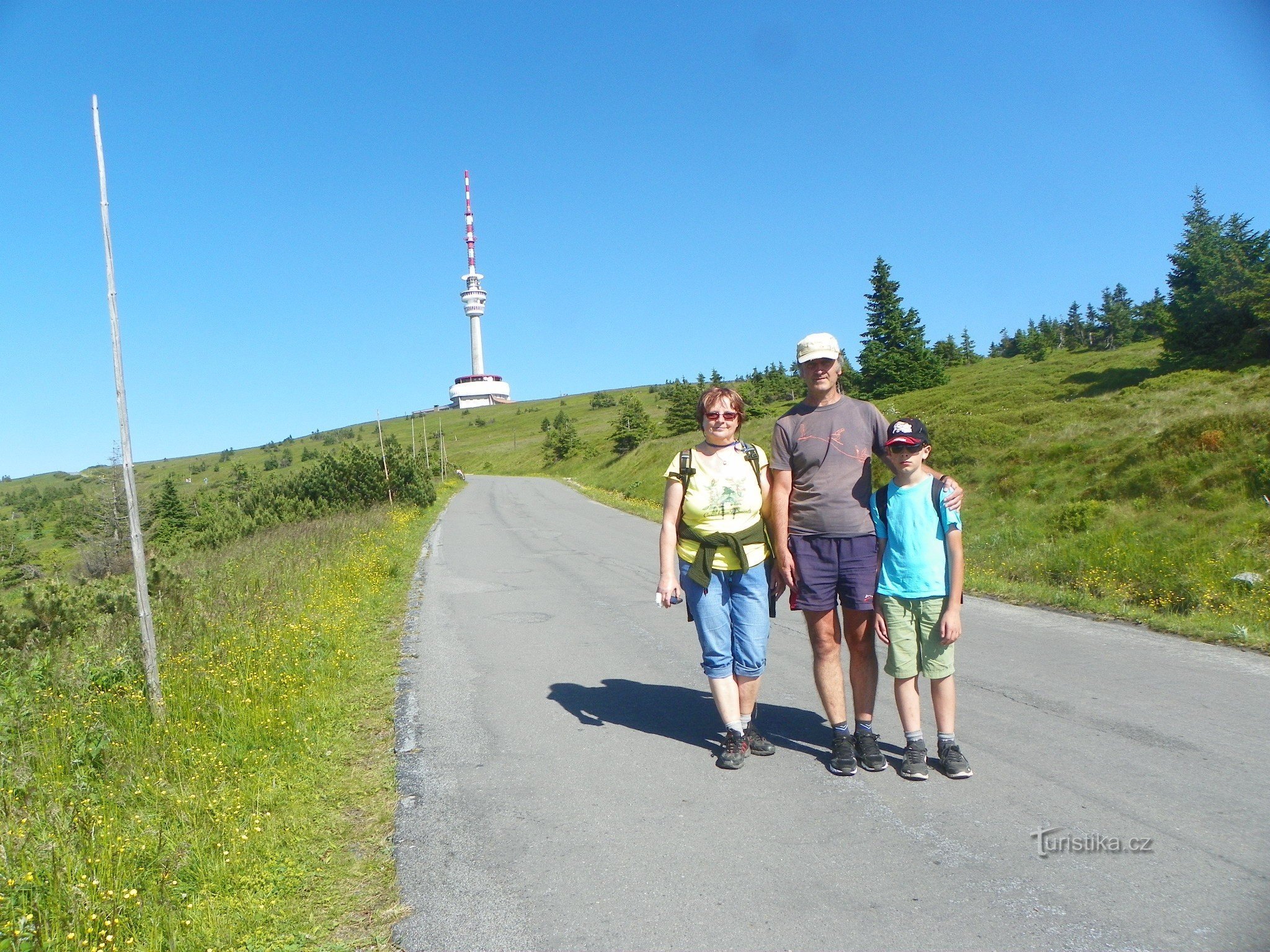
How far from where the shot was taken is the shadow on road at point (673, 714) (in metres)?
5.06

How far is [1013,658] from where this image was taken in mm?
6766

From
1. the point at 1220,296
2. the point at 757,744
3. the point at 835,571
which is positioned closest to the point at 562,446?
the point at 1220,296

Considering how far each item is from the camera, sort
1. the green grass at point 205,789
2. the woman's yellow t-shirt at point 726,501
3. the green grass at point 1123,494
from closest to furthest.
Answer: the green grass at point 205,789, the woman's yellow t-shirt at point 726,501, the green grass at point 1123,494

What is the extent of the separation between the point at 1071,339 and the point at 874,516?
110254 mm

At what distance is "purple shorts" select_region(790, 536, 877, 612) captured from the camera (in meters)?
4.34

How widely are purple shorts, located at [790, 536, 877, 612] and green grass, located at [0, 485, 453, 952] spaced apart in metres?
2.33

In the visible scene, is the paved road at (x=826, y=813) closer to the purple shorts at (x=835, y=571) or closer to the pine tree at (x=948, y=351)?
the purple shorts at (x=835, y=571)

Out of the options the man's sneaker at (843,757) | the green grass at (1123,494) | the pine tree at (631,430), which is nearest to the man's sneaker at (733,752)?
the man's sneaker at (843,757)

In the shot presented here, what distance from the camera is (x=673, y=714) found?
5656 millimetres

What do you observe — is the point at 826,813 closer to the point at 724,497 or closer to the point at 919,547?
the point at 919,547

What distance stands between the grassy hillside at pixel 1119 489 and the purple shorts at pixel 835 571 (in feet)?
14.5

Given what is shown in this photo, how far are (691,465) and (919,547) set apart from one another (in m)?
1.21

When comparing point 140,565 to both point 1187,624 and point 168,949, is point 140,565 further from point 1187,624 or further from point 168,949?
point 1187,624

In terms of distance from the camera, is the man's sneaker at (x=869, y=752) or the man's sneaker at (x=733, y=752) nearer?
the man's sneaker at (x=869, y=752)
